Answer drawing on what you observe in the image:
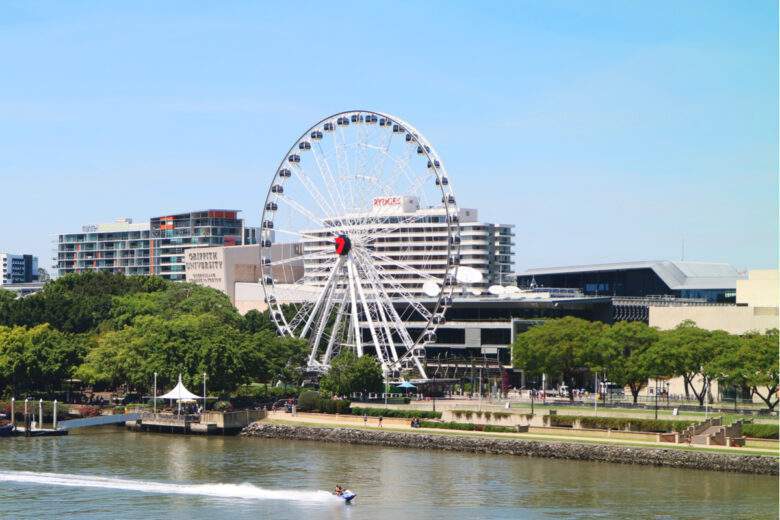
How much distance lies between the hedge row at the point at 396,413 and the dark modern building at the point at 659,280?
7354 centimetres

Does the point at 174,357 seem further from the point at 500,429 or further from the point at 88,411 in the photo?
the point at 500,429

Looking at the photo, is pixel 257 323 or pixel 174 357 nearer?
pixel 174 357

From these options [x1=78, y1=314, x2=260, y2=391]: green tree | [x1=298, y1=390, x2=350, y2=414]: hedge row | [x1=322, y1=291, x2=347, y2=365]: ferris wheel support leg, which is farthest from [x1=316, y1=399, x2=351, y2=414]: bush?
[x1=322, y1=291, x2=347, y2=365]: ferris wheel support leg

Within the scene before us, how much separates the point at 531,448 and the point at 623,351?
27371 mm

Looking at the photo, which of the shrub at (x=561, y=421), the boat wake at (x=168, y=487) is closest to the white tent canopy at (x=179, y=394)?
the shrub at (x=561, y=421)

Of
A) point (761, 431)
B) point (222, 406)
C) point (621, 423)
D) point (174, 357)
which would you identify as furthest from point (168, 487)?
point (174, 357)

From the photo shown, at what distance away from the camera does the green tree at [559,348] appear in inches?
5059

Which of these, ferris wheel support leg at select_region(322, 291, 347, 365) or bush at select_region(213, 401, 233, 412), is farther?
ferris wheel support leg at select_region(322, 291, 347, 365)

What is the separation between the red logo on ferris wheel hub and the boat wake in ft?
168

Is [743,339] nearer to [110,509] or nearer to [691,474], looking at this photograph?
[691,474]

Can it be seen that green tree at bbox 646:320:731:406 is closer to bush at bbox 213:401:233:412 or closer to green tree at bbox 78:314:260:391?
green tree at bbox 78:314:260:391

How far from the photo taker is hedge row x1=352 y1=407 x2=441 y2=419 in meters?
116

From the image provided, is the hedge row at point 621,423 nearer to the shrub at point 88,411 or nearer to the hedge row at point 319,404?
the hedge row at point 319,404

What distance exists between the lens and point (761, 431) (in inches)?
3765
